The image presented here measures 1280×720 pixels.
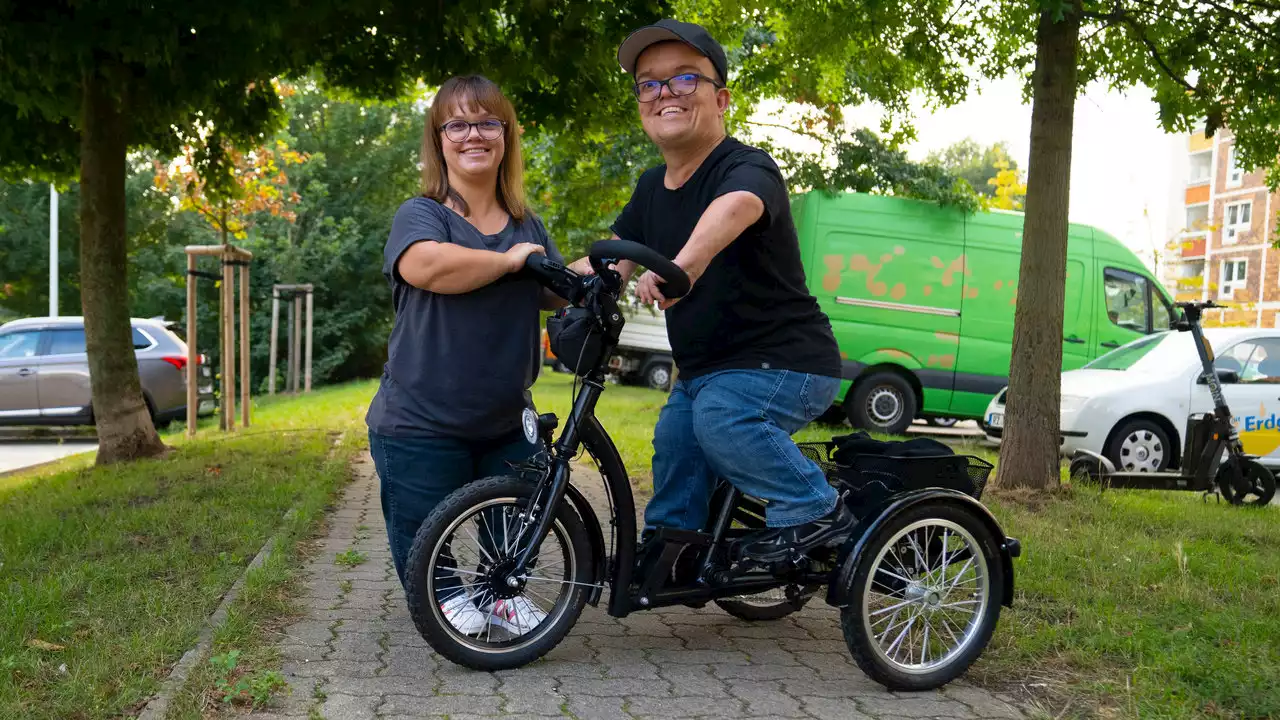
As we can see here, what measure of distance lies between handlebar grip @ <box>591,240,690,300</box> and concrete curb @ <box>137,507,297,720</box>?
180cm

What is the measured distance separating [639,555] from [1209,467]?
6384 millimetres

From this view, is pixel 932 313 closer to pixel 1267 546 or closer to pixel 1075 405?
pixel 1075 405

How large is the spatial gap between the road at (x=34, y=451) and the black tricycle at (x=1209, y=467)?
10.0 m

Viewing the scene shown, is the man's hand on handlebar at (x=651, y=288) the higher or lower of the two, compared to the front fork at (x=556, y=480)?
higher

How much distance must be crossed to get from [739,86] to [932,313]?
4621mm

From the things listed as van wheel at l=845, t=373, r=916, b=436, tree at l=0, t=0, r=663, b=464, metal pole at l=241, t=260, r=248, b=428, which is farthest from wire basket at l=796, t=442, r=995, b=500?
van wheel at l=845, t=373, r=916, b=436

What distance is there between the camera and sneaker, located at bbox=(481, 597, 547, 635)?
3.91 m

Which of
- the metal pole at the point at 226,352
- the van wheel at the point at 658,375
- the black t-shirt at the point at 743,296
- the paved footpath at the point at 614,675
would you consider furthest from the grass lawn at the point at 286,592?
the van wheel at the point at 658,375

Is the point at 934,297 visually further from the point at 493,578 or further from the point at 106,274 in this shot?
the point at 493,578

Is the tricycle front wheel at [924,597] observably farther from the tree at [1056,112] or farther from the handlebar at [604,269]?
the tree at [1056,112]

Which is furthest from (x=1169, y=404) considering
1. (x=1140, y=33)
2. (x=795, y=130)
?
(x=795, y=130)

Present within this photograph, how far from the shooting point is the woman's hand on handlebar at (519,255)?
3.84 m

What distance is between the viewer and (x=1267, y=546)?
6.66m

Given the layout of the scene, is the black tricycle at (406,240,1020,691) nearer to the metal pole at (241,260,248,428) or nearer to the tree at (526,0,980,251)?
the tree at (526,0,980,251)
